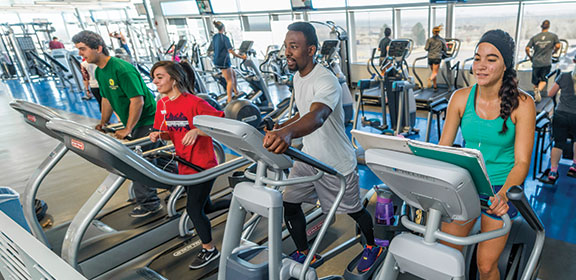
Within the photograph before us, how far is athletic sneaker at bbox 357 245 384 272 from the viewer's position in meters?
2.14

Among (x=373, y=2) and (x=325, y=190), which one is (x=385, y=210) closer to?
(x=325, y=190)

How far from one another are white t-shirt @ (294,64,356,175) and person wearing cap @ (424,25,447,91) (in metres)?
5.78

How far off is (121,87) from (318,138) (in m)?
1.76

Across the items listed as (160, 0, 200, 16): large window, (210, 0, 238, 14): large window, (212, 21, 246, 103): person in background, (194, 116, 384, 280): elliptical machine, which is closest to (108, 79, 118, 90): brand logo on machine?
(194, 116, 384, 280): elliptical machine

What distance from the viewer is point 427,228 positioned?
1216 millimetres

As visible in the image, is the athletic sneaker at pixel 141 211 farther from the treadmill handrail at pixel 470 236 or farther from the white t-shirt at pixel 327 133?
the treadmill handrail at pixel 470 236

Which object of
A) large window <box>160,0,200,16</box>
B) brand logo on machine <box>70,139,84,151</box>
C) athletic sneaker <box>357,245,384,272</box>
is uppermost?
large window <box>160,0,200,16</box>

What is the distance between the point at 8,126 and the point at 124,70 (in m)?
6.14

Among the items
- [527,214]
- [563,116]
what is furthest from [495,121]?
[563,116]

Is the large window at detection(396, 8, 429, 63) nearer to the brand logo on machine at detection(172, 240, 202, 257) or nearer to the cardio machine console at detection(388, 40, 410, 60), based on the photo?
the cardio machine console at detection(388, 40, 410, 60)

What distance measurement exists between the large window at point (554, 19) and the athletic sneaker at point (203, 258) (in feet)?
20.9

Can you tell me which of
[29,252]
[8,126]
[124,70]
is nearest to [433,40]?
[124,70]

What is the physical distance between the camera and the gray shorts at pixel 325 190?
197 centimetres

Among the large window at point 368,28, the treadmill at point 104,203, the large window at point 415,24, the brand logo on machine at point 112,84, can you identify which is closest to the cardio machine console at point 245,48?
the large window at point 368,28
